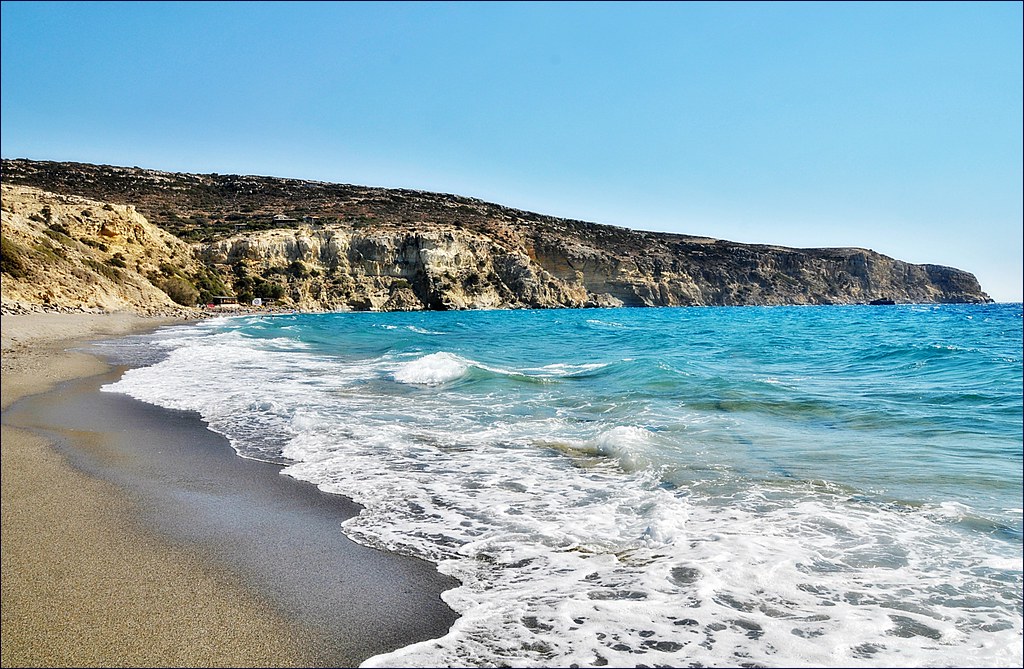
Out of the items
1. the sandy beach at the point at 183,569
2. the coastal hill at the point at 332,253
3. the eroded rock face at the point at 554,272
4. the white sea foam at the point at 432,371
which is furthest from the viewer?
the eroded rock face at the point at 554,272

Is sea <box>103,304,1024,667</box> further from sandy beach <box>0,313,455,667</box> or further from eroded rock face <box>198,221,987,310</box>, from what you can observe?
eroded rock face <box>198,221,987,310</box>

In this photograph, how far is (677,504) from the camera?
A: 5000 mm

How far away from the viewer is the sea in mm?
3008

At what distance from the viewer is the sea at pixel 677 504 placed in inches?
118

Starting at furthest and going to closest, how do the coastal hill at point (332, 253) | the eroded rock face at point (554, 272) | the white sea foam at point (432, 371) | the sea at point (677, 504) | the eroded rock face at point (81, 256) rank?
the eroded rock face at point (554, 272) → the coastal hill at point (332, 253) → the eroded rock face at point (81, 256) → the white sea foam at point (432, 371) → the sea at point (677, 504)

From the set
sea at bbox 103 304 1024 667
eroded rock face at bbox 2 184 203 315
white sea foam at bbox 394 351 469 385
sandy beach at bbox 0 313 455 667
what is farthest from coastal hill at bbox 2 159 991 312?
sandy beach at bbox 0 313 455 667

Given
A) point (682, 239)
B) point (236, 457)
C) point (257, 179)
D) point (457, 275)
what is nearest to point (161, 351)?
point (236, 457)

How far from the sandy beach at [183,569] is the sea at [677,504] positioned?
0.92 ft

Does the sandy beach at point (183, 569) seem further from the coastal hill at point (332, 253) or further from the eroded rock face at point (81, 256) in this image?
the coastal hill at point (332, 253)

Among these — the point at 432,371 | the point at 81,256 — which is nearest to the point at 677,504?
the point at 432,371

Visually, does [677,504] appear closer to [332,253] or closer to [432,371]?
[432,371]

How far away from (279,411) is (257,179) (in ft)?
288

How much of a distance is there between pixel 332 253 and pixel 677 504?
66.3 meters

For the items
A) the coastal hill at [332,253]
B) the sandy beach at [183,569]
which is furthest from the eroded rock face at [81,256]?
the sandy beach at [183,569]
